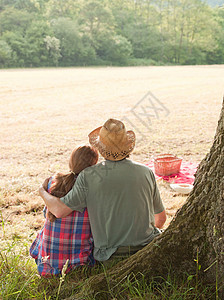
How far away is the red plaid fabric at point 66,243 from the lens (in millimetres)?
2059

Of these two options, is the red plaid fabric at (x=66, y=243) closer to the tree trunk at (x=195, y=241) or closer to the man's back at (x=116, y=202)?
the man's back at (x=116, y=202)

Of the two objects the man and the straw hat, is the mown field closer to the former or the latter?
the man

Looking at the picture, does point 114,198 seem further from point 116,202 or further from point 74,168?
point 74,168

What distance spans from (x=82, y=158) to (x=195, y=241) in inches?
31.2

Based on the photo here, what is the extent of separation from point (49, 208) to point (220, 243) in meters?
0.97

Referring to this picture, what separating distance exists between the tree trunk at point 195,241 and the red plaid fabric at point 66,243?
23 cm

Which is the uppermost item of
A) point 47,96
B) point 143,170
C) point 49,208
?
point 143,170

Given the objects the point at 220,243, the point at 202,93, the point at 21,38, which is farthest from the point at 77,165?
the point at 21,38

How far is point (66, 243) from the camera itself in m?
2.08

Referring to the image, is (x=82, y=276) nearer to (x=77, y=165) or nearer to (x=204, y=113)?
(x=77, y=165)

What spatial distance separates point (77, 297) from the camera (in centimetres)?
174

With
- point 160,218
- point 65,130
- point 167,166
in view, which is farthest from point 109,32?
point 160,218

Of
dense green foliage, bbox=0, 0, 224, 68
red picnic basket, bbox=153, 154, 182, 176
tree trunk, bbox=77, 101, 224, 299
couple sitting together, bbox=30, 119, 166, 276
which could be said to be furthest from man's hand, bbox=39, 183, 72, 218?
dense green foliage, bbox=0, 0, 224, 68

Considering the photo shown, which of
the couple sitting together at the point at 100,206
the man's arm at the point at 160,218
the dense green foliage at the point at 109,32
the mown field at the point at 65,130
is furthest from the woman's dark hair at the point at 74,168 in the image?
the dense green foliage at the point at 109,32
